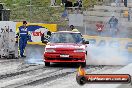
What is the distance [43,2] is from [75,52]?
18.2 m

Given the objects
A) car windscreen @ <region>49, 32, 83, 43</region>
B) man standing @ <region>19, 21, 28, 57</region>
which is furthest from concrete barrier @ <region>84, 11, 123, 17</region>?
car windscreen @ <region>49, 32, 83, 43</region>

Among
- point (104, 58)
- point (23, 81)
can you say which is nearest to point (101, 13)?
point (104, 58)

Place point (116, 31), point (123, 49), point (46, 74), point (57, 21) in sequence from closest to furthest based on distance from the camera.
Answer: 1. point (46, 74)
2. point (123, 49)
3. point (116, 31)
4. point (57, 21)

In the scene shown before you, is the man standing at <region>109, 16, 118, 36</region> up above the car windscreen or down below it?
below

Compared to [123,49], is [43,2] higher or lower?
higher

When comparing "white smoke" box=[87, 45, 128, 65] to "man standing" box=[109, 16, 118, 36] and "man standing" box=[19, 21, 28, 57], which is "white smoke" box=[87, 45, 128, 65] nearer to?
"man standing" box=[19, 21, 28, 57]

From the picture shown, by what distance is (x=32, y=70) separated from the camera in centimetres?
1538

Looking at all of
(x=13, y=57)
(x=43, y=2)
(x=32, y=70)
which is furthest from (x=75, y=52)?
(x=43, y=2)

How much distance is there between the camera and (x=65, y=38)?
1852cm

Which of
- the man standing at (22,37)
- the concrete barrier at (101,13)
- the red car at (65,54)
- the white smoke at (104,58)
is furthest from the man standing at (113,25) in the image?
the red car at (65,54)

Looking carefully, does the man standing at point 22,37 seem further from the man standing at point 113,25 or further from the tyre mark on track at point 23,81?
the man standing at point 113,25

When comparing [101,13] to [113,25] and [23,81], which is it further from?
[23,81]

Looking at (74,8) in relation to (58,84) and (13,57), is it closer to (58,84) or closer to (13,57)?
(13,57)

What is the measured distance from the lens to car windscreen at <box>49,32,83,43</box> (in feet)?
60.3
